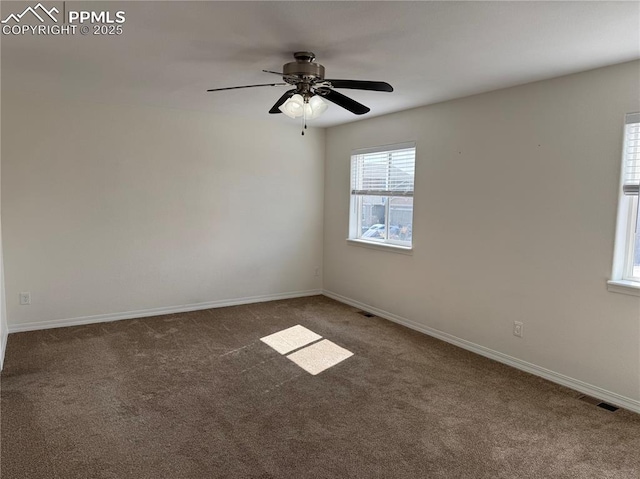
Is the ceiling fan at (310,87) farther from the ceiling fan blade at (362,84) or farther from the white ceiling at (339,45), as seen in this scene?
the white ceiling at (339,45)

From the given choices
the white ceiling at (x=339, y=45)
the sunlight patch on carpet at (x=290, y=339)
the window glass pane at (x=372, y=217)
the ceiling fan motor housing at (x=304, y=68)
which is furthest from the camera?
the window glass pane at (x=372, y=217)

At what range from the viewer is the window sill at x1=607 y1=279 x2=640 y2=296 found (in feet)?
9.37

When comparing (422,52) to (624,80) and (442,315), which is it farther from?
(442,315)

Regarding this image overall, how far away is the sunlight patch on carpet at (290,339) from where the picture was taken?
13.1ft

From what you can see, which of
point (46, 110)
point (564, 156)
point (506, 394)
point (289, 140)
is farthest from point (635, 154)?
point (46, 110)

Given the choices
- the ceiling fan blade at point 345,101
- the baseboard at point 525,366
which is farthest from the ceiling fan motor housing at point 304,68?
the baseboard at point 525,366

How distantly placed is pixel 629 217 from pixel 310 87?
7.75ft

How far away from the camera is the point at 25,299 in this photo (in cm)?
425

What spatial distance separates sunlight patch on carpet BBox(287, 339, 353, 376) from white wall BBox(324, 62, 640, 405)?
110 cm

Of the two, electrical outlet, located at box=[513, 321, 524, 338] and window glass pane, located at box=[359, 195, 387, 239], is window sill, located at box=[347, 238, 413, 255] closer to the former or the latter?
window glass pane, located at box=[359, 195, 387, 239]

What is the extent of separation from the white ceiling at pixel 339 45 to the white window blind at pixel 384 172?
3.09 feet

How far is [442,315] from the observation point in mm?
4262

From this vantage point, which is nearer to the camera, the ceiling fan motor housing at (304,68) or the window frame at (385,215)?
the ceiling fan motor housing at (304,68)

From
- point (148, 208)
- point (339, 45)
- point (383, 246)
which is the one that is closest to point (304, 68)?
point (339, 45)
